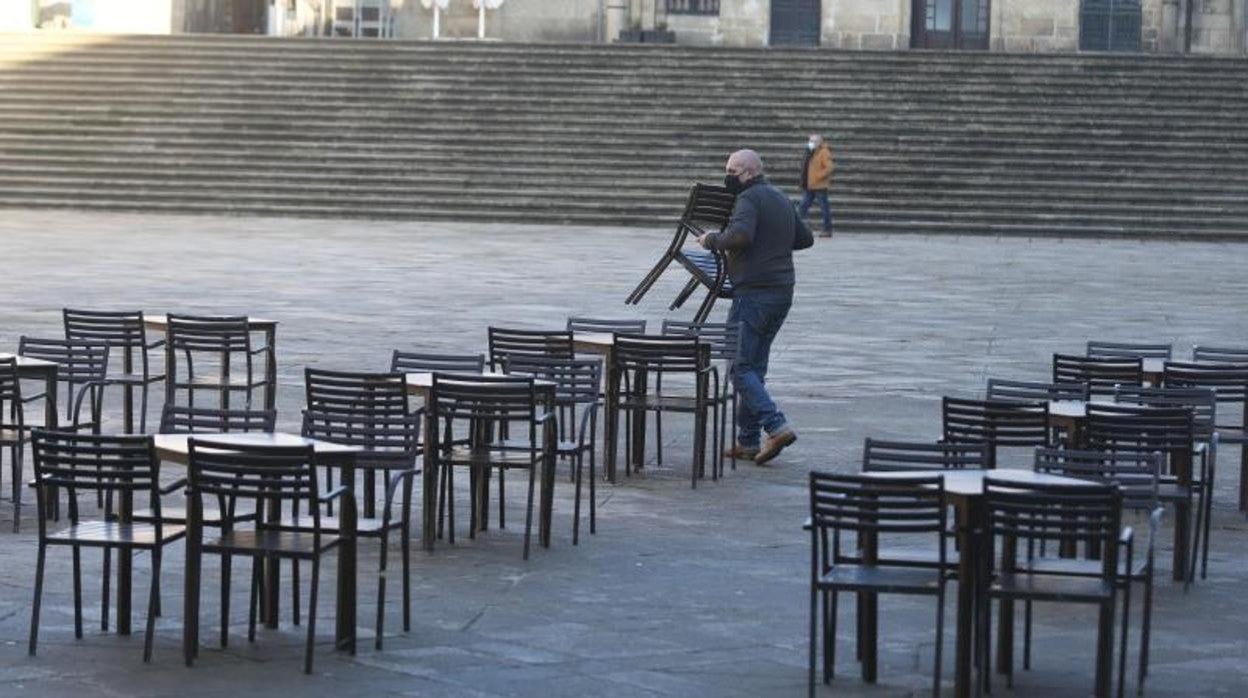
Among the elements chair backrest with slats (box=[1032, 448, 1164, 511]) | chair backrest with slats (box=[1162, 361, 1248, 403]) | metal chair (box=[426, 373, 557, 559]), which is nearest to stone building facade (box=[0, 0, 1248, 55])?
chair backrest with slats (box=[1162, 361, 1248, 403])

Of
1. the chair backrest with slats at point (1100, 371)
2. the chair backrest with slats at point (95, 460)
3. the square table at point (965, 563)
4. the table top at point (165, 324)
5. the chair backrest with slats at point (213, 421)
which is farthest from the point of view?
the table top at point (165, 324)

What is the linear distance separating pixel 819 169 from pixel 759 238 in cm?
2172

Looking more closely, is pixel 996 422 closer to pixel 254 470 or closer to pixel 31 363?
pixel 254 470

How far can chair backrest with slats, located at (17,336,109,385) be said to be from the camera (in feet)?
47.8

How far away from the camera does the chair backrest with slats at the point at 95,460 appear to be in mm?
9703

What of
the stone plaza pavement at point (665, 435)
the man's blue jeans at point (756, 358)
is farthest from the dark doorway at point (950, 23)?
the man's blue jeans at point (756, 358)

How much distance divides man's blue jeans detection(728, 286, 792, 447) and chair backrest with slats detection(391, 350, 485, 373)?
6.50ft

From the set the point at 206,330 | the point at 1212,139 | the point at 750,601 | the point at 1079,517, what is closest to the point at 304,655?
the point at 750,601

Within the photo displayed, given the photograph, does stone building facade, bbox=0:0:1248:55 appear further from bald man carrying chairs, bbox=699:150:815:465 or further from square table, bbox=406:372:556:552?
square table, bbox=406:372:556:552

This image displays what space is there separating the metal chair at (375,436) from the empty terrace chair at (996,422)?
255cm

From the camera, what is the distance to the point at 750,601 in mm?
10992

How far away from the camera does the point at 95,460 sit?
977 centimetres

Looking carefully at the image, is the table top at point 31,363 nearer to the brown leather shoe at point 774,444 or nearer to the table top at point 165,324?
the table top at point 165,324

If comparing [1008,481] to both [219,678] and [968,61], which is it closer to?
[219,678]
